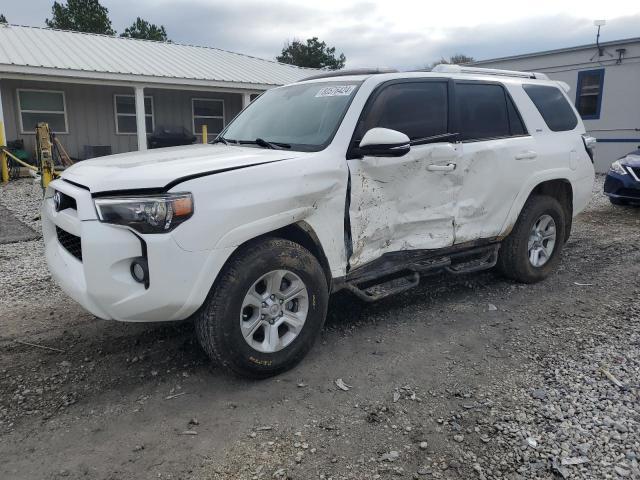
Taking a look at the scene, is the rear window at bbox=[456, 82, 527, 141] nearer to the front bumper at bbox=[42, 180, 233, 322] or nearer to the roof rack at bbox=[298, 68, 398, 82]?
the roof rack at bbox=[298, 68, 398, 82]

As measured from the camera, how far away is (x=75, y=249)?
3.15m

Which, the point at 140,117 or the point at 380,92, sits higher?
the point at 140,117

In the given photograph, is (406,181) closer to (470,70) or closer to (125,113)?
(470,70)

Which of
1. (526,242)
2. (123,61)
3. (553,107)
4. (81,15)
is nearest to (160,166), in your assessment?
(526,242)

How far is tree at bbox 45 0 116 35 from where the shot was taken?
38.0 metres

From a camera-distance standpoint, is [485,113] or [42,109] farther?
[42,109]

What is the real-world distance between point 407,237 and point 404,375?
3.66 feet

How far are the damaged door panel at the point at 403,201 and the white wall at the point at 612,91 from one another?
14.1 m

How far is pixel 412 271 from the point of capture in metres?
4.19

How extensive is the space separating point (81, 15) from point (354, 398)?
42.9m

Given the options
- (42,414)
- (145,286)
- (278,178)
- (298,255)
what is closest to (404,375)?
(298,255)

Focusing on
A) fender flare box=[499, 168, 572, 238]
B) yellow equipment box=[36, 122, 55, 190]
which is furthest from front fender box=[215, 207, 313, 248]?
yellow equipment box=[36, 122, 55, 190]

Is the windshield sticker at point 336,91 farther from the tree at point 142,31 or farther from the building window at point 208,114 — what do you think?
the tree at point 142,31

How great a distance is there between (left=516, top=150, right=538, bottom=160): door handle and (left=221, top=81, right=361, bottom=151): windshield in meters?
1.80
